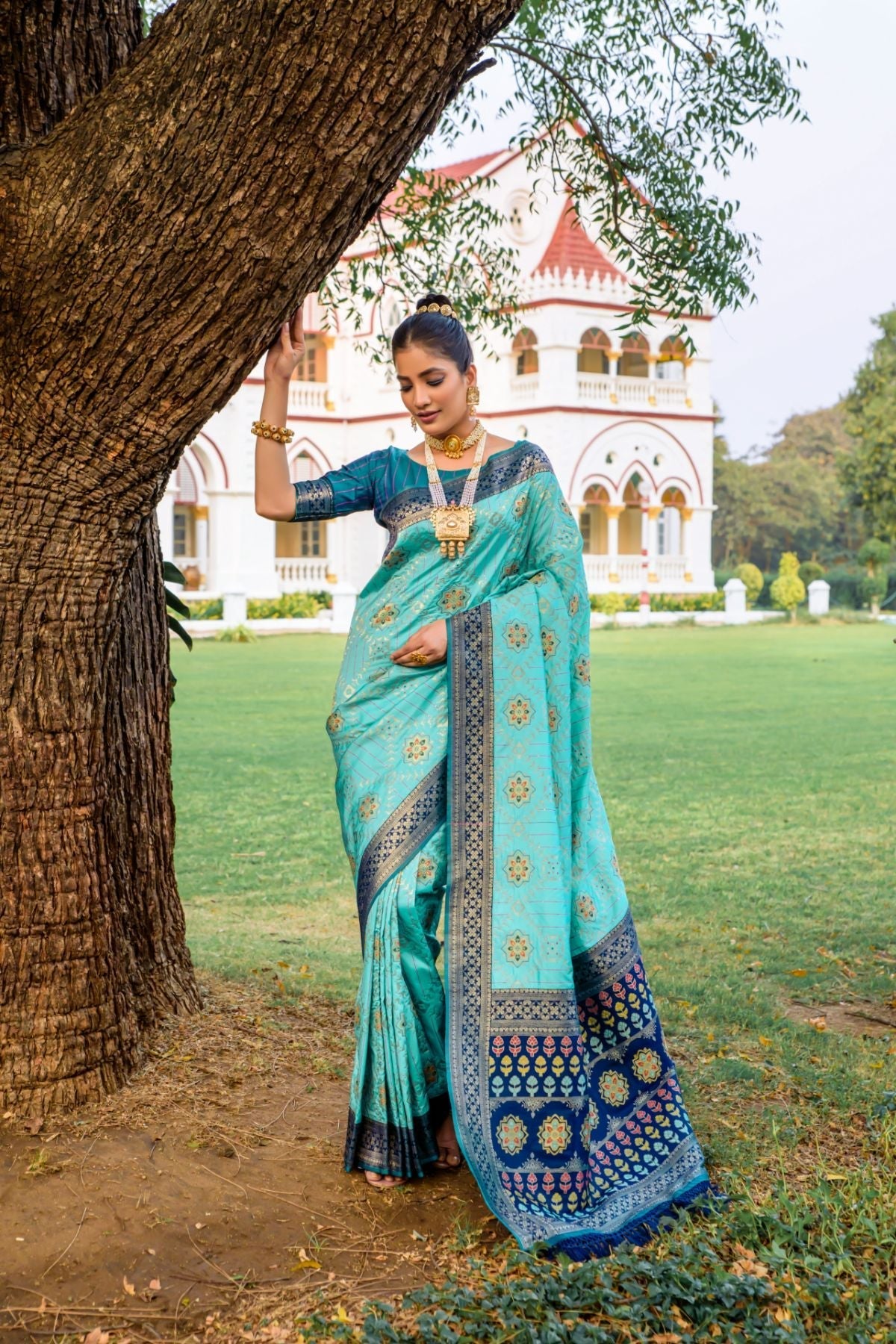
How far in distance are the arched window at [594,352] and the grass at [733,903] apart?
627 inches

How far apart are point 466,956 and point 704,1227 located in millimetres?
767

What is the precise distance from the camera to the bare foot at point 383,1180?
10.3ft

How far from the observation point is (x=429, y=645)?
3160mm

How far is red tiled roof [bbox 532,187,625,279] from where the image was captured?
30.2 metres

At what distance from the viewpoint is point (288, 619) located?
27109 mm

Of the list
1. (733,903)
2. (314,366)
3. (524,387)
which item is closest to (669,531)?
(524,387)

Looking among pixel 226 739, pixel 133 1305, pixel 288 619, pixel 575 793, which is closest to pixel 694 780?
pixel 226 739

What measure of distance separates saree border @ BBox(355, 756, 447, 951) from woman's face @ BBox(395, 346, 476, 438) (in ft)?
2.57

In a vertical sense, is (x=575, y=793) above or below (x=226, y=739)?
above

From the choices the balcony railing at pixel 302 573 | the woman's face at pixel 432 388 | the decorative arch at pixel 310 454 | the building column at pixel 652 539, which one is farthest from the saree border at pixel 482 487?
the building column at pixel 652 539

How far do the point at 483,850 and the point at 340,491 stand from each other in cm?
92

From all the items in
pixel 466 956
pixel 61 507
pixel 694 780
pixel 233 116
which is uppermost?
pixel 233 116

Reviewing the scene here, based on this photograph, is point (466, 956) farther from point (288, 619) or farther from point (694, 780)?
point (288, 619)

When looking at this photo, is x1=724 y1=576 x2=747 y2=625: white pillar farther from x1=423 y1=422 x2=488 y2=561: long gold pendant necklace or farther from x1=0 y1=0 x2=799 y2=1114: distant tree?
x1=423 y1=422 x2=488 y2=561: long gold pendant necklace
